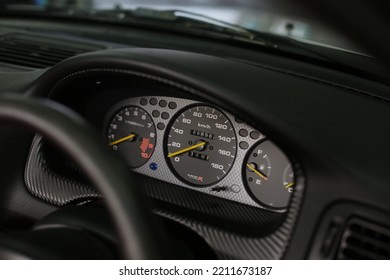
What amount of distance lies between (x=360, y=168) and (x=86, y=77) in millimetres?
866

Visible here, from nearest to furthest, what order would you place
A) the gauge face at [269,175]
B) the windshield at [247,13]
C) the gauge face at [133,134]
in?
the gauge face at [269,175]
the gauge face at [133,134]
the windshield at [247,13]

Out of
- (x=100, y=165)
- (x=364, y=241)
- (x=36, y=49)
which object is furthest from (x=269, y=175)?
(x=36, y=49)

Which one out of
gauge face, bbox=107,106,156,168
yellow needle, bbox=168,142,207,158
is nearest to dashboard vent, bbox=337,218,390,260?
yellow needle, bbox=168,142,207,158

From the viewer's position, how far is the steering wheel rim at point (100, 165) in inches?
35.5

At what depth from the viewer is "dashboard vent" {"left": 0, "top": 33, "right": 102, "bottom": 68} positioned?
6.66ft

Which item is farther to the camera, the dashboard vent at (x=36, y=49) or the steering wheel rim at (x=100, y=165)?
the dashboard vent at (x=36, y=49)

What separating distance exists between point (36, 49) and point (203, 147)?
3.23 ft

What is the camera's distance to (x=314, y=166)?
121 centimetres

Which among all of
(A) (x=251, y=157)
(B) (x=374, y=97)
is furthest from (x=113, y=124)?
(B) (x=374, y=97)

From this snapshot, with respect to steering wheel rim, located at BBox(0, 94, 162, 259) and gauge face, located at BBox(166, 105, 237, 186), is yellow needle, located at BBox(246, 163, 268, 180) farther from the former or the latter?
steering wheel rim, located at BBox(0, 94, 162, 259)

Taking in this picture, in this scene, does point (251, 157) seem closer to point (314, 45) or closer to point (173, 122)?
point (173, 122)

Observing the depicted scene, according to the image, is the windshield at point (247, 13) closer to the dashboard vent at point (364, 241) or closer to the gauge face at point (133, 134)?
the gauge face at point (133, 134)

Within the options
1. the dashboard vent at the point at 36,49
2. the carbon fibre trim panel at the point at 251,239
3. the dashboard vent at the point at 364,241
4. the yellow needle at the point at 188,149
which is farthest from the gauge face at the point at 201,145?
the dashboard vent at the point at 36,49
